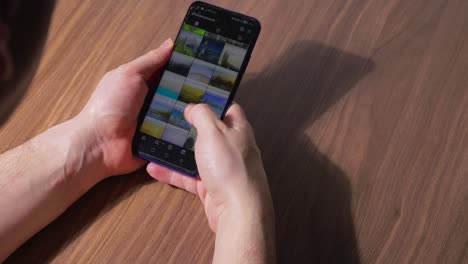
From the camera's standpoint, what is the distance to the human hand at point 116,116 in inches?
23.3

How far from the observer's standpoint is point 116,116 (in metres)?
0.59

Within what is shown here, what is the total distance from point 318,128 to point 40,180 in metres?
0.36

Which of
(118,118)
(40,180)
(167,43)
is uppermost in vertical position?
(167,43)

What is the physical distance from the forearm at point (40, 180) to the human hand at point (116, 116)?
0.05 ft

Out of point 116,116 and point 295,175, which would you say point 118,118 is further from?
point 295,175

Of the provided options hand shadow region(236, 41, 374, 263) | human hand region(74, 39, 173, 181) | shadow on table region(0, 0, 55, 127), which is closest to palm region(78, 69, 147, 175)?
human hand region(74, 39, 173, 181)

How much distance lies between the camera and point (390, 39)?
673 millimetres

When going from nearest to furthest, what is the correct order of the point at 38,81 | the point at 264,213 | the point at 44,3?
the point at 44,3 → the point at 264,213 → the point at 38,81

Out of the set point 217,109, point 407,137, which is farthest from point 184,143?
point 407,137

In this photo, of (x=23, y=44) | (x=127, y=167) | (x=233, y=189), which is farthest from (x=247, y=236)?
(x=23, y=44)

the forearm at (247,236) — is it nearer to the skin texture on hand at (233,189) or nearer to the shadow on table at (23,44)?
the skin texture on hand at (233,189)

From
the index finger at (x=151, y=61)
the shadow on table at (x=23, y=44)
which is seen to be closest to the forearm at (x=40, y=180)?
the index finger at (x=151, y=61)

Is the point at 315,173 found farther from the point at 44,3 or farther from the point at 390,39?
the point at 44,3

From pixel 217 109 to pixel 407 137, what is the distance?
0.83ft
